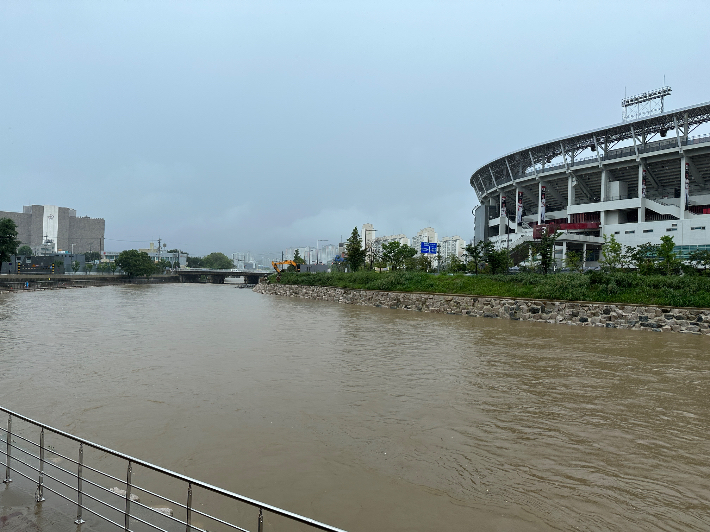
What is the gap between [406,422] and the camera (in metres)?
7.84

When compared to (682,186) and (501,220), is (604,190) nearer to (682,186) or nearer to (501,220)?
(682,186)

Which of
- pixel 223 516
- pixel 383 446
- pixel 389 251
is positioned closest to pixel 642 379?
pixel 383 446

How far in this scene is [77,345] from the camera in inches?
600

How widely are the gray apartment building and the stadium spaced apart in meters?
142

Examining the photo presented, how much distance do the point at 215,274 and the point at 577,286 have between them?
3325 inches

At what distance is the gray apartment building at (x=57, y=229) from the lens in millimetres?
138125

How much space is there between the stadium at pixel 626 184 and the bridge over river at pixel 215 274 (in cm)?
5575

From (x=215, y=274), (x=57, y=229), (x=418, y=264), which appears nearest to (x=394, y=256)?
(x=418, y=264)

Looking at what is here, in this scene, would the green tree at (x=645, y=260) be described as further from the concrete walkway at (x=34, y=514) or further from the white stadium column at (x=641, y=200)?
the concrete walkway at (x=34, y=514)

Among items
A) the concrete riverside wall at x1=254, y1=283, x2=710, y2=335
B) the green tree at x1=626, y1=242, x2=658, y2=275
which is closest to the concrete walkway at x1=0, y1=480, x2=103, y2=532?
the concrete riverside wall at x1=254, y1=283, x2=710, y2=335

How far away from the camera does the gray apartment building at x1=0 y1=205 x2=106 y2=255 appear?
138125 millimetres

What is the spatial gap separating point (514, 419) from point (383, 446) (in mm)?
2906

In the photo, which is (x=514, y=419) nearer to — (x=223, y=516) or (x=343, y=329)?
(x=223, y=516)

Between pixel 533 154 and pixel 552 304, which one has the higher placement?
pixel 533 154
